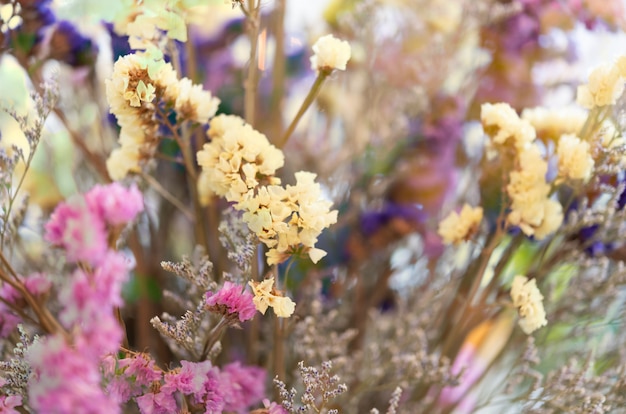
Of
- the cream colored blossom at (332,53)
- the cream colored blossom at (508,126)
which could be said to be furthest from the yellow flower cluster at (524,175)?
the cream colored blossom at (332,53)

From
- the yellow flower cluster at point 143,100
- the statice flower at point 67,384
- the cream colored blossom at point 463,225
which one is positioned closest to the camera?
the statice flower at point 67,384

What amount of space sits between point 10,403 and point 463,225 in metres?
0.31

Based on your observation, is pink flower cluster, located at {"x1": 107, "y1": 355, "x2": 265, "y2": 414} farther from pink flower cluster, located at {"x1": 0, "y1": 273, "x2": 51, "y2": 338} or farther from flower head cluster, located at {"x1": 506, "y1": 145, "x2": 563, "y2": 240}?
flower head cluster, located at {"x1": 506, "y1": 145, "x2": 563, "y2": 240}

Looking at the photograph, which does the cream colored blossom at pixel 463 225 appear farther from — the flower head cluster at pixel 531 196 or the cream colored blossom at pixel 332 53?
the cream colored blossom at pixel 332 53

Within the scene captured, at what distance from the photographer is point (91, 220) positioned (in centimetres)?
26

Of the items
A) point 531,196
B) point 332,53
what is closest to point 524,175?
point 531,196

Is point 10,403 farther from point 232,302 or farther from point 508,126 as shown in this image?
point 508,126

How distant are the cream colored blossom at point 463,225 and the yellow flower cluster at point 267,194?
0.14 meters

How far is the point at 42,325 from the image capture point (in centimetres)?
34

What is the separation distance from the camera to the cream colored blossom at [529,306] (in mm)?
404

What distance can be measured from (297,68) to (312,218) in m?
0.32

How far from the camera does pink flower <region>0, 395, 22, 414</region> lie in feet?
1.05

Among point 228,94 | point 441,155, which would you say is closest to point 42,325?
point 228,94

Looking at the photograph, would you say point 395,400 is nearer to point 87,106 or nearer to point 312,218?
point 312,218
